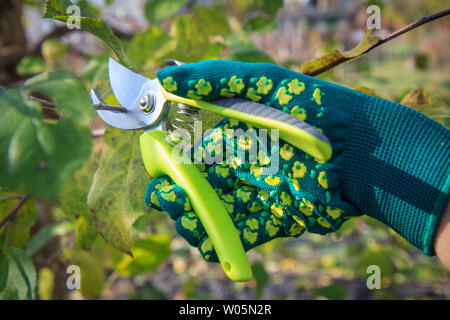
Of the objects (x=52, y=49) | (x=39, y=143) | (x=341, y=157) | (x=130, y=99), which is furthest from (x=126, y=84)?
(x=52, y=49)

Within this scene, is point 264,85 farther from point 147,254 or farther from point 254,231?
point 147,254

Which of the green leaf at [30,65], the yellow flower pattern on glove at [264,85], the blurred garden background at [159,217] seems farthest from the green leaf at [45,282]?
the yellow flower pattern on glove at [264,85]

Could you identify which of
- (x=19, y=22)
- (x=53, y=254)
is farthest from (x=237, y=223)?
(x=19, y=22)

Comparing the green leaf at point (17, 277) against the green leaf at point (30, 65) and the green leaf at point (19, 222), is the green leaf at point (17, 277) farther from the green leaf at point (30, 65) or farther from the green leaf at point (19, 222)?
the green leaf at point (30, 65)

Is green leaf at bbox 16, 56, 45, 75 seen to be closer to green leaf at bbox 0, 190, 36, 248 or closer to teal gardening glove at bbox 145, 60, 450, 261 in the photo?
green leaf at bbox 0, 190, 36, 248

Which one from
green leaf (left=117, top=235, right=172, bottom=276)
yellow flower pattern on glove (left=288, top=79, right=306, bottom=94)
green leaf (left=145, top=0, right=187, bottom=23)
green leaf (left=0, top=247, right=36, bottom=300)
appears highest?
green leaf (left=145, top=0, right=187, bottom=23)

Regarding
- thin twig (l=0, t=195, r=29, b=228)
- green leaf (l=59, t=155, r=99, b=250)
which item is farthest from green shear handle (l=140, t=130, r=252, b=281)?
thin twig (l=0, t=195, r=29, b=228)

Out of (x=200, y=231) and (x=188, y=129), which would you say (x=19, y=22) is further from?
(x=200, y=231)
